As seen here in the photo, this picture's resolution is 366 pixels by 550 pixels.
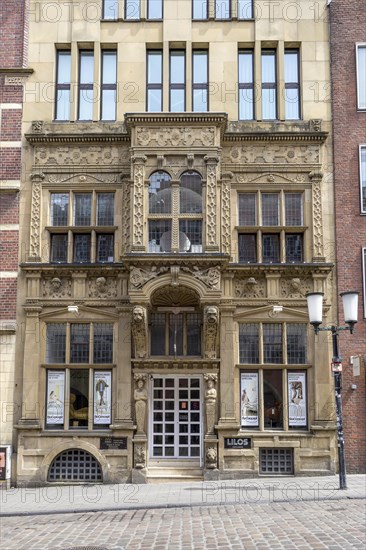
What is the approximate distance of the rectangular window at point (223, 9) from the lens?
69.7 feet

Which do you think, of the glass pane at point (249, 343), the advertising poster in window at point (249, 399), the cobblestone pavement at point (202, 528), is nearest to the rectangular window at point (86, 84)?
the glass pane at point (249, 343)

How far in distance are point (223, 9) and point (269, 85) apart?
2878 millimetres

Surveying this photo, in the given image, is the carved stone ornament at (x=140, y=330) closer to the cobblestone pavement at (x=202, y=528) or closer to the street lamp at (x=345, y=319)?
the street lamp at (x=345, y=319)

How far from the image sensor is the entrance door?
19328mm

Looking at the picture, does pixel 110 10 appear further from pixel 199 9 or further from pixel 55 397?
pixel 55 397

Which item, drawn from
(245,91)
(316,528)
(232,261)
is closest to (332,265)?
(232,261)

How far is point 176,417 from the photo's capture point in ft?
63.8

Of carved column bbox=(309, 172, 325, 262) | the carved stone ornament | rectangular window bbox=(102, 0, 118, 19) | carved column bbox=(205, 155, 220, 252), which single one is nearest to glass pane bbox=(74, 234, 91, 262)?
the carved stone ornament

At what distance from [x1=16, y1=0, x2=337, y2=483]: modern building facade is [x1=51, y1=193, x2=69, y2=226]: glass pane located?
0.16 ft

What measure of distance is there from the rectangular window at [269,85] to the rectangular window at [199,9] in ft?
7.26

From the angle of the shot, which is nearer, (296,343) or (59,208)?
(296,343)

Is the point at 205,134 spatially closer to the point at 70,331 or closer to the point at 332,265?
the point at 332,265

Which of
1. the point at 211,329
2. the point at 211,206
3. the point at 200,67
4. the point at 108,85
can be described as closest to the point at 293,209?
the point at 211,206

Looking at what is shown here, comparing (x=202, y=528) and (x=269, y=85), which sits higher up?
(x=269, y=85)
